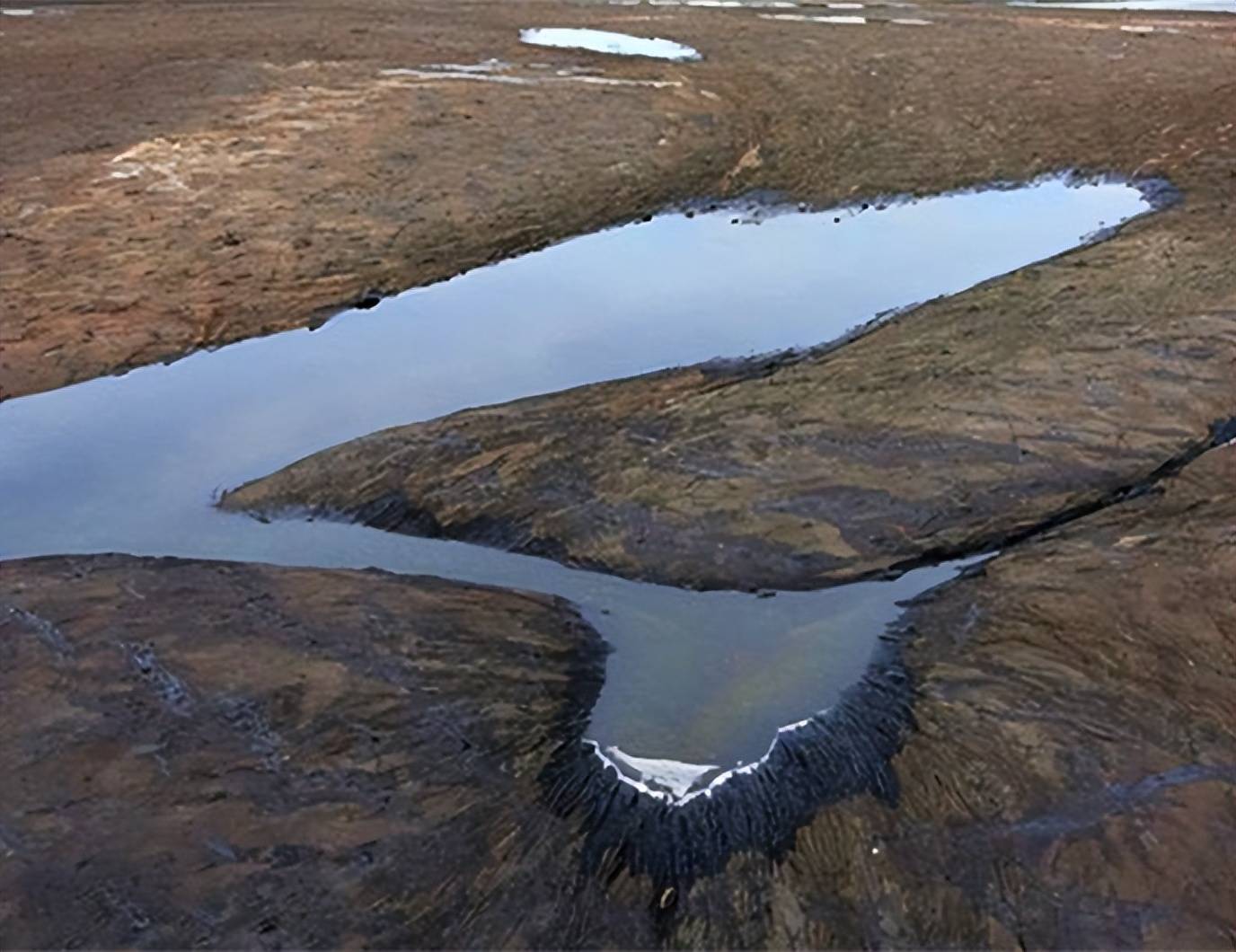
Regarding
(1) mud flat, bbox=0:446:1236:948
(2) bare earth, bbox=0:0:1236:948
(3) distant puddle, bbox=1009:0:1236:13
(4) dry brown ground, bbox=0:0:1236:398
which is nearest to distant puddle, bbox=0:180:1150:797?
(2) bare earth, bbox=0:0:1236:948

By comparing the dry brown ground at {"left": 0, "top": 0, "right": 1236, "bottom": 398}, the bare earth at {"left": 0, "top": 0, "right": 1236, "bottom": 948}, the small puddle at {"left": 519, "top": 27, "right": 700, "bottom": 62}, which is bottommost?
the small puddle at {"left": 519, "top": 27, "right": 700, "bottom": 62}

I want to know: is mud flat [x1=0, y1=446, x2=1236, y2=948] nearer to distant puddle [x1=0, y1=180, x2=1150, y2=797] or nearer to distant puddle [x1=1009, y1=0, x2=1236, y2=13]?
distant puddle [x1=0, y1=180, x2=1150, y2=797]

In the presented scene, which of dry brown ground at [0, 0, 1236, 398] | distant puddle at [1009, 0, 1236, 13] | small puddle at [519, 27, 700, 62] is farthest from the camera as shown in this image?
distant puddle at [1009, 0, 1236, 13]

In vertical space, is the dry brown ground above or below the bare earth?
below

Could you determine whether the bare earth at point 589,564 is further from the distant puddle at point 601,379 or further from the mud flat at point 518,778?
the distant puddle at point 601,379

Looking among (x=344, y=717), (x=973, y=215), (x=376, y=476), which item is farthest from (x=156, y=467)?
(x=973, y=215)

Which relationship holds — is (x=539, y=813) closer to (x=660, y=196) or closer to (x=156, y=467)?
(x=156, y=467)

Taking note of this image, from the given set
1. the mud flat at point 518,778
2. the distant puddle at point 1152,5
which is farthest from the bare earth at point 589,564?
the distant puddle at point 1152,5

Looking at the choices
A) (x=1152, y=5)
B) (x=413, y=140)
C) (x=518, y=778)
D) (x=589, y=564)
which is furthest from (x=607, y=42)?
(x=518, y=778)
